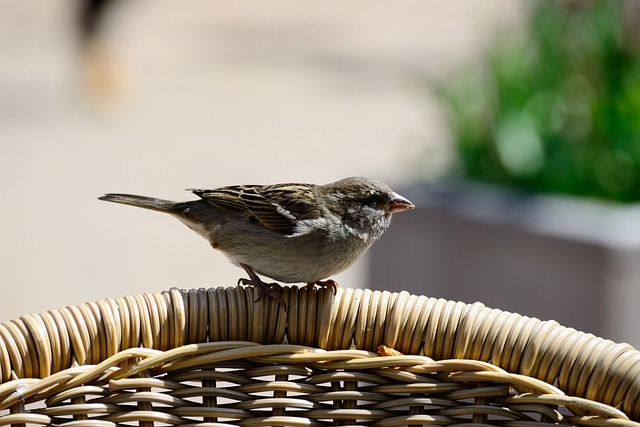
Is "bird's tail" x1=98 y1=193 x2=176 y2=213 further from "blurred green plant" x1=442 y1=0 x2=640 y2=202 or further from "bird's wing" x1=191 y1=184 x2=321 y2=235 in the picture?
"blurred green plant" x1=442 y1=0 x2=640 y2=202

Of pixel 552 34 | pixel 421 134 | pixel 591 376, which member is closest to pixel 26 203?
pixel 421 134

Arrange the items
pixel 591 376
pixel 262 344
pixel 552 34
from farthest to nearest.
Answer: pixel 552 34
pixel 262 344
pixel 591 376

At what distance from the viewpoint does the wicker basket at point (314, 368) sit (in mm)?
1684

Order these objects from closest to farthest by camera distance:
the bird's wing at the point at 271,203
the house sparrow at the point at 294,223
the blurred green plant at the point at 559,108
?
the house sparrow at the point at 294,223
the bird's wing at the point at 271,203
the blurred green plant at the point at 559,108

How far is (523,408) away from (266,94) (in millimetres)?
9008

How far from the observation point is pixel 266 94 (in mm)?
10523

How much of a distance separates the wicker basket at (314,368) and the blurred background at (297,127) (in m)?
2.63

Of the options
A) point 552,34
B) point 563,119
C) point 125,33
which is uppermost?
point 125,33

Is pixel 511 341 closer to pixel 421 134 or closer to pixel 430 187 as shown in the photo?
pixel 430 187

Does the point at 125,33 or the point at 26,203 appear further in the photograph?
the point at 125,33

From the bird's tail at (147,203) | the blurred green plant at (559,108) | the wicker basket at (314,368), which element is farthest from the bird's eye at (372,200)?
the blurred green plant at (559,108)

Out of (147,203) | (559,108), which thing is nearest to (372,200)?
(147,203)

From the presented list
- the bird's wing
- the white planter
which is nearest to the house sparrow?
the bird's wing

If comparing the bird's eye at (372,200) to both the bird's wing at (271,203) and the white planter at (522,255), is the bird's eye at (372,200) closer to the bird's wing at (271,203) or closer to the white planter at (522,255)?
the bird's wing at (271,203)
